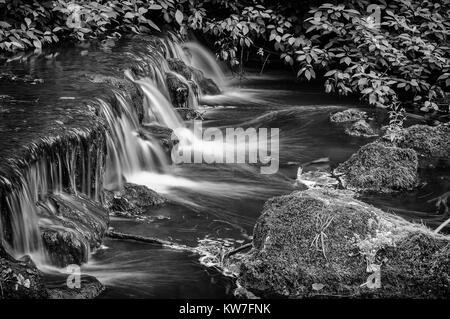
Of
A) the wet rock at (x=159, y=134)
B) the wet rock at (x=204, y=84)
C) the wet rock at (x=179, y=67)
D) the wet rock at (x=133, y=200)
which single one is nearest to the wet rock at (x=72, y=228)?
the wet rock at (x=133, y=200)

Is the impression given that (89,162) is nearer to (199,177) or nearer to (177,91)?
(199,177)

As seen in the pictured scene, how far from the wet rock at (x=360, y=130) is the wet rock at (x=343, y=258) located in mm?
4168

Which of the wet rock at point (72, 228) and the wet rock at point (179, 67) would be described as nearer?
the wet rock at point (72, 228)

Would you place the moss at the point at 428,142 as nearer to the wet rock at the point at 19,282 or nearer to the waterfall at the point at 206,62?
the waterfall at the point at 206,62

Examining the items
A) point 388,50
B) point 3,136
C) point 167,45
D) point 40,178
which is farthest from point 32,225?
point 388,50

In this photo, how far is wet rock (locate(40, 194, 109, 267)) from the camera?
5.09 m

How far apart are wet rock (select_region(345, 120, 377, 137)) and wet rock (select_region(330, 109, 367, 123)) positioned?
44 cm

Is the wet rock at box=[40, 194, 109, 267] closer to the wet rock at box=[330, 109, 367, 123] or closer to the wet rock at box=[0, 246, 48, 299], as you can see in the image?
the wet rock at box=[0, 246, 48, 299]

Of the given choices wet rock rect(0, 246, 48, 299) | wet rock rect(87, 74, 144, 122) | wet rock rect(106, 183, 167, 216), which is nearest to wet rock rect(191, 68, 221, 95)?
wet rock rect(87, 74, 144, 122)

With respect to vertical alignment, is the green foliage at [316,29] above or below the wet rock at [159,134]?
above

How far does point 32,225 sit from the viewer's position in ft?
17.0

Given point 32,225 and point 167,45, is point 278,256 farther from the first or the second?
point 167,45

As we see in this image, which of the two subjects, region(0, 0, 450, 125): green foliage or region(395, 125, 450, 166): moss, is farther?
region(0, 0, 450, 125): green foliage

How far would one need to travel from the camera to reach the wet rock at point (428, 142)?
319 inches
